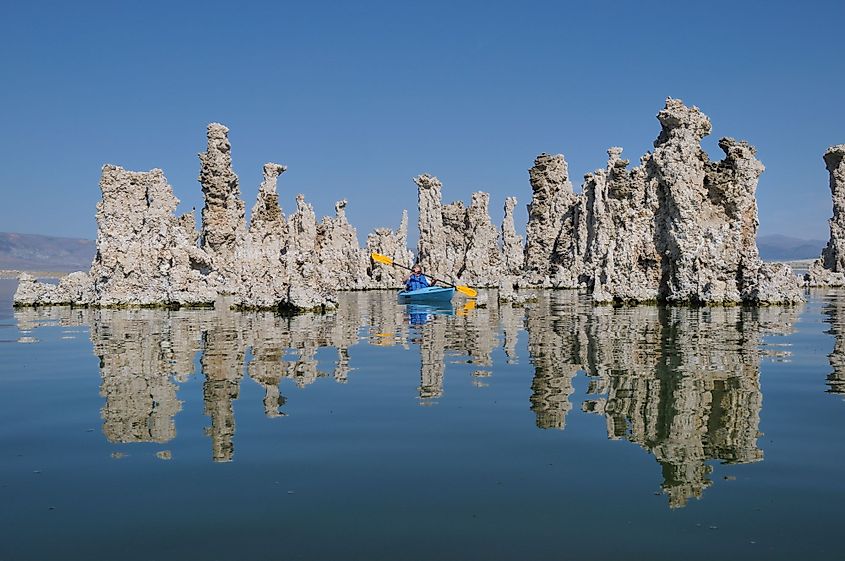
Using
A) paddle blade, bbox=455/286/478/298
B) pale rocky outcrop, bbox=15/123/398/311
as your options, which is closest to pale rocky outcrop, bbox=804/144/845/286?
paddle blade, bbox=455/286/478/298

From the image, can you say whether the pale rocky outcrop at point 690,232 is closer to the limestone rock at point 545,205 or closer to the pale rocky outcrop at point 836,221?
the pale rocky outcrop at point 836,221

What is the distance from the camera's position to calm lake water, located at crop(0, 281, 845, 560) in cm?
509

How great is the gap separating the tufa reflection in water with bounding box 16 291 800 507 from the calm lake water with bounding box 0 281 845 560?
6cm

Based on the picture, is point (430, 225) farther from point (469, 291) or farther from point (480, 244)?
point (469, 291)

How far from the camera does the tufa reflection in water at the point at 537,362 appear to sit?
26.3ft

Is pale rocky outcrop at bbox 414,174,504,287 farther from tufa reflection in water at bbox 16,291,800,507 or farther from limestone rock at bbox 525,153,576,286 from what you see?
tufa reflection in water at bbox 16,291,800,507

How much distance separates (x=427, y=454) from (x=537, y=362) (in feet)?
21.7

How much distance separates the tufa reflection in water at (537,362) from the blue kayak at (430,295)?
7.97 meters

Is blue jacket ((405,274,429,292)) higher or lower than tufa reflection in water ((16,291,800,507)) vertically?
higher

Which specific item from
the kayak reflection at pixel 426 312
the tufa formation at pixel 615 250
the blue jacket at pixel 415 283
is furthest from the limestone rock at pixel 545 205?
the kayak reflection at pixel 426 312

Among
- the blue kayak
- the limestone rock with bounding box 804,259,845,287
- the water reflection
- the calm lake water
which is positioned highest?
the limestone rock with bounding box 804,259,845,287

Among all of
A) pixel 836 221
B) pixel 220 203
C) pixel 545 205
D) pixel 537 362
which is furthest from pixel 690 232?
pixel 545 205

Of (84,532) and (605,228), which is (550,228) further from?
(84,532)

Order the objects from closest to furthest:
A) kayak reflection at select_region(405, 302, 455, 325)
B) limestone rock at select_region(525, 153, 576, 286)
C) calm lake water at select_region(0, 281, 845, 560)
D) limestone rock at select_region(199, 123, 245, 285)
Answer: calm lake water at select_region(0, 281, 845, 560), kayak reflection at select_region(405, 302, 455, 325), limestone rock at select_region(199, 123, 245, 285), limestone rock at select_region(525, 153, 576, 286)
